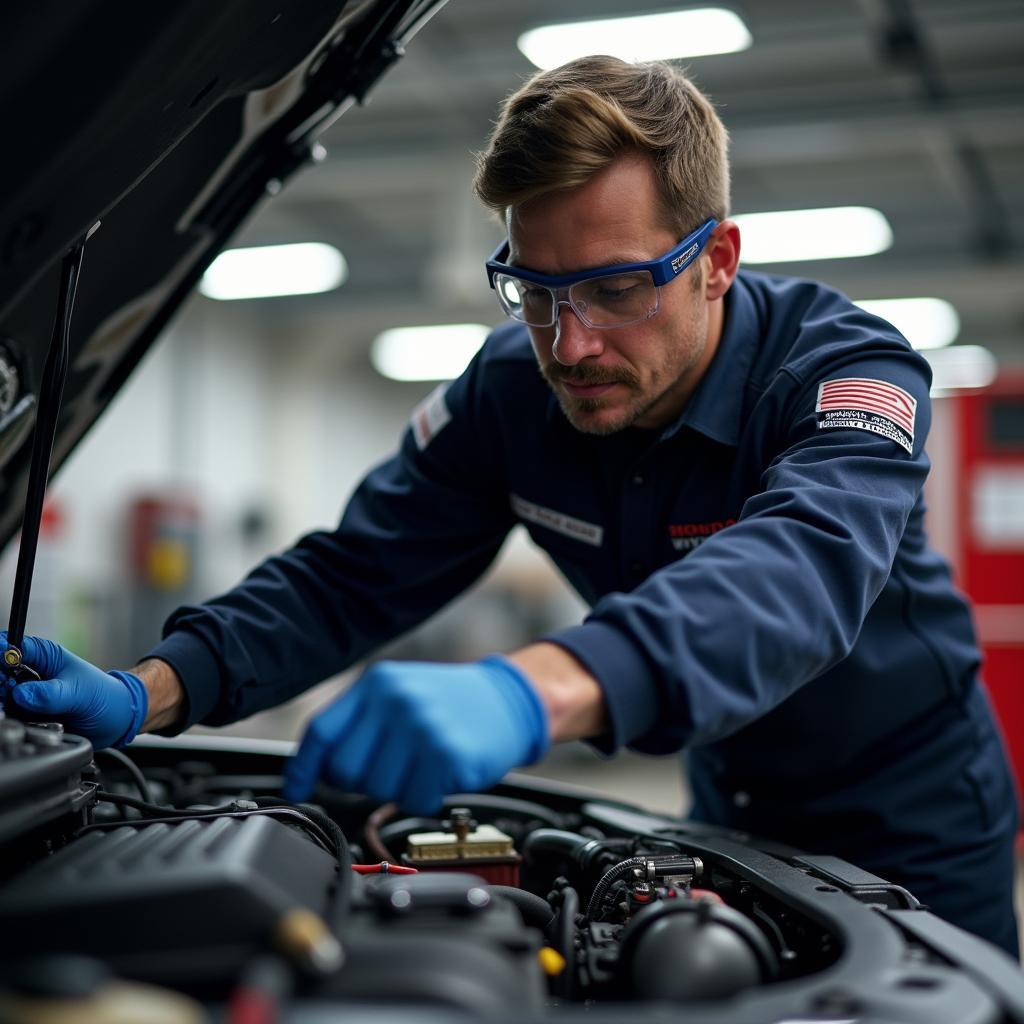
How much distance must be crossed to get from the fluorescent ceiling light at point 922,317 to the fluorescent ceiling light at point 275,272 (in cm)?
325

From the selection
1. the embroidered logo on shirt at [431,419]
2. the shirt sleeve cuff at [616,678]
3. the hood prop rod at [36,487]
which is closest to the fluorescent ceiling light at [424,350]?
the embroidered logo on shirt at [431,419]

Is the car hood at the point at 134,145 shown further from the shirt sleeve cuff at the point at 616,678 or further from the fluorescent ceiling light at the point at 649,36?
the fluorescent ceiling light at the point at 649,36

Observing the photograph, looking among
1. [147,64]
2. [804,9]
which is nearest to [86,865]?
[147,64]

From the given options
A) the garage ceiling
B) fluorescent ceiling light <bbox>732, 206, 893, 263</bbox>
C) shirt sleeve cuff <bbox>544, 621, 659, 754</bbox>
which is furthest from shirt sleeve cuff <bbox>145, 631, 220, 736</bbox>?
fluorescent ceiling light <bbox>732, 206, 893, 263</bbox>

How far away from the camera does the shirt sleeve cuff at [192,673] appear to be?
135 centimetres

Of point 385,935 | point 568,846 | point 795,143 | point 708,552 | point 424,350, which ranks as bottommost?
point 568,846

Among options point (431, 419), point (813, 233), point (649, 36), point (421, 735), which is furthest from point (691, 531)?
point (813, 233)

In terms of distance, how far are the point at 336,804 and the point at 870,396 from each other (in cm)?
87

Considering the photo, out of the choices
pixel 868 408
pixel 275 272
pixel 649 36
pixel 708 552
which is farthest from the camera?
pixel 275 272

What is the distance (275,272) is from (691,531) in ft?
20.8

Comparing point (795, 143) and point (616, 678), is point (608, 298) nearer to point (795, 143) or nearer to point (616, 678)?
point (616, 678)

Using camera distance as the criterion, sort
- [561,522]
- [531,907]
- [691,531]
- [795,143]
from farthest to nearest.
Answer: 1. [795,143]
2. [561,522]
3. [691,531]
4. [531,907]

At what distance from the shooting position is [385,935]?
2.39ft

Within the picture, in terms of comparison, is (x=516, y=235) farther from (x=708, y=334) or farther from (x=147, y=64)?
(x=147, y=64)
